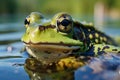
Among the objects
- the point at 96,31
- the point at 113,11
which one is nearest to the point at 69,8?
the point at 113,11

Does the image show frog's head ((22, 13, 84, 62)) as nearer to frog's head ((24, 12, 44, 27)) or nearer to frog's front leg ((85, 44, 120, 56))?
frog's head ((24, 12, 44, 27))

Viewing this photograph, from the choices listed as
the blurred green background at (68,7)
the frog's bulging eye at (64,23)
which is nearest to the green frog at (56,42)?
the frog's bulging eye at (64,23)

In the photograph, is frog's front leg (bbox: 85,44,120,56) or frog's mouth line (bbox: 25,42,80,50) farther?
frog's front leg (bbox: 85,44,120,56)

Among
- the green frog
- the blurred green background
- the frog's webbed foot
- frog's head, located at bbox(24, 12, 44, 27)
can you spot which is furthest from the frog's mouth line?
the blurred green background

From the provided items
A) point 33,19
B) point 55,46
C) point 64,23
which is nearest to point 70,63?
point 55,46

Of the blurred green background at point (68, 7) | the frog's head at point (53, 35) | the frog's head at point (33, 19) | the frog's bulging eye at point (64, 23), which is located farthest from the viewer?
the blurred green background at point (68, 7)

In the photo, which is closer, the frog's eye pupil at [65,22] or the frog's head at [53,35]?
the frog's head at [53,35]

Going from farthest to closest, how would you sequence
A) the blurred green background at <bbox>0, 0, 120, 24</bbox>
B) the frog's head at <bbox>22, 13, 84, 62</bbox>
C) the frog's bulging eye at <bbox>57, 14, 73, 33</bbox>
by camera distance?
the blurred green background at <bbox>0, 0, 120, 24</bbox>
the frog's bulging eye at <bbox>57, 14, 73, 33</bbox>
the frog's head at <bbox>22, 13, 84, 62</bbox>

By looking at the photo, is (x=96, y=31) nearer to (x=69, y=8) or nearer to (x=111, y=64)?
(x=111, y=64)

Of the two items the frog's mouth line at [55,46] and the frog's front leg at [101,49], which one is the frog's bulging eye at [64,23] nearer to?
the frog's mouth line at [55,46]
